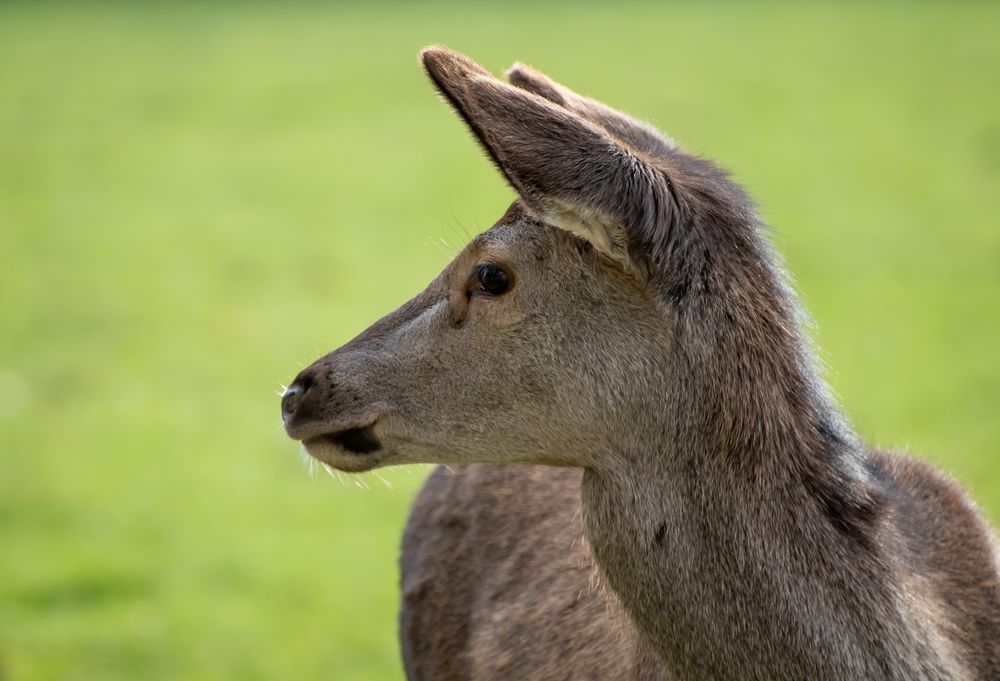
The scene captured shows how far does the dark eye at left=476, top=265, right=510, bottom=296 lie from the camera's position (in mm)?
3449

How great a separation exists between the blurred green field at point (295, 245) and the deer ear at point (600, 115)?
0.65m

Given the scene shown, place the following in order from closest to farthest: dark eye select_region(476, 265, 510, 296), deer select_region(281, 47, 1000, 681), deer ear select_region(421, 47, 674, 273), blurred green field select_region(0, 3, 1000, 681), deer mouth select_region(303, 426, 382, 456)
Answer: deer ear select_region(421, 47, 674, 273) → deer select_region(281, 47, 1000, 681) → dark eye select_region(476, 265, 510, 296) → deer mouth select_region(303, 426, 382, 456) → blurred green field select_region(0, 3, 1000, 681)

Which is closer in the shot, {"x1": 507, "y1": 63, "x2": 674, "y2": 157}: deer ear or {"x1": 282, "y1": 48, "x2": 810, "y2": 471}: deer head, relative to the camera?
{"x1": 282, "y1": 48, "x2": 810, "y2": 471}: deer head

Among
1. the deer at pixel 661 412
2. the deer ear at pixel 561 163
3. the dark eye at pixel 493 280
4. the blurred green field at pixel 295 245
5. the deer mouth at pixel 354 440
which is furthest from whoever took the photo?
the blurred green field at pixel 295 245

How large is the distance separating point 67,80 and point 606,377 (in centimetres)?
1438

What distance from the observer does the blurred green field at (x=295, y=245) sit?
25.3 ft

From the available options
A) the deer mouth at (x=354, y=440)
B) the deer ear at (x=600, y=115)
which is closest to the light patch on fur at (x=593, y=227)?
the deer ear at (x=600, y=115)

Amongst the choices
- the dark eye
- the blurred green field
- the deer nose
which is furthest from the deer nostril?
the blurred green field

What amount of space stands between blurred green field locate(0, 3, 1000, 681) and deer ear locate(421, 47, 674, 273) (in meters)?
1.19

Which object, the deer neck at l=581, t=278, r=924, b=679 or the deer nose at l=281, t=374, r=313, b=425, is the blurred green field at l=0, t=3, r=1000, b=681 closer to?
the deer nose at l=281, t=374, r=313, b=425

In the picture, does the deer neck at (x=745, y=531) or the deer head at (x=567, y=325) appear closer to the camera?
the deer head at (x=567, y=325)

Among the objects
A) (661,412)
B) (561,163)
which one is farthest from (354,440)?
(561,163)

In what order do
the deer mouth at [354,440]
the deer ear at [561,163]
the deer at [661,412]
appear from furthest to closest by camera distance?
the deer mouth at [354,440] < the deer at [661,412] < the deer ear at [561,163]

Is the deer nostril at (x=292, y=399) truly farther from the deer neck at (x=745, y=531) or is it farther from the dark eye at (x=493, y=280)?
the deer neck at (x=745, y=531)
